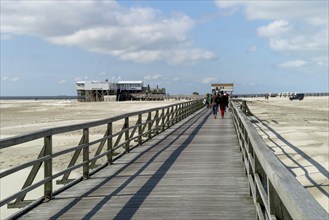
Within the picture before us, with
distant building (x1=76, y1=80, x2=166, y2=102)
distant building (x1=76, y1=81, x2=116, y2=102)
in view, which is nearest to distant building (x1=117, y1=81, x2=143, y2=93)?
distant building (x1=76, y1=80, x2=166, y2=102)

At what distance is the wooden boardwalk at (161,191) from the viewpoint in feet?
17.8

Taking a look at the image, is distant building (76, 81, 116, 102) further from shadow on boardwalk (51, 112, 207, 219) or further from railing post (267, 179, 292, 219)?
railing post (267, 179, 292, 219)

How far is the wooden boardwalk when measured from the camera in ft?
17.8

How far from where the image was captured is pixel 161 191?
21.7 feet

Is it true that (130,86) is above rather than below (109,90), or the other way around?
above

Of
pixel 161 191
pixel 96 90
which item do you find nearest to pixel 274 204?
pixel 161 191

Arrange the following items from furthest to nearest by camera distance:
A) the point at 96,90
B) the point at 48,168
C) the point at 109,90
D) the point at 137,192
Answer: the point at 109,90
the point at 96,90
the point at 137,192
the point at 48,168

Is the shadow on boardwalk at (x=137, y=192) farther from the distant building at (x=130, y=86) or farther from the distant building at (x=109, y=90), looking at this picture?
the distant building at (x=130, y=86)

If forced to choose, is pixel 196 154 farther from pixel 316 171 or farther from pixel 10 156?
pixel 10 156

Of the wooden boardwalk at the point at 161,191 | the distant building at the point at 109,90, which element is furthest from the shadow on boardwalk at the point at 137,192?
the distant building at the point at 109,90

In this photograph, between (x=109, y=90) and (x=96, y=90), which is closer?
(x=96, y=90)

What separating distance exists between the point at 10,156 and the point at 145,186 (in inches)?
474

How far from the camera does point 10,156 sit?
1745 cm

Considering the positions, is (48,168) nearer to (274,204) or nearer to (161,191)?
(161,191)
